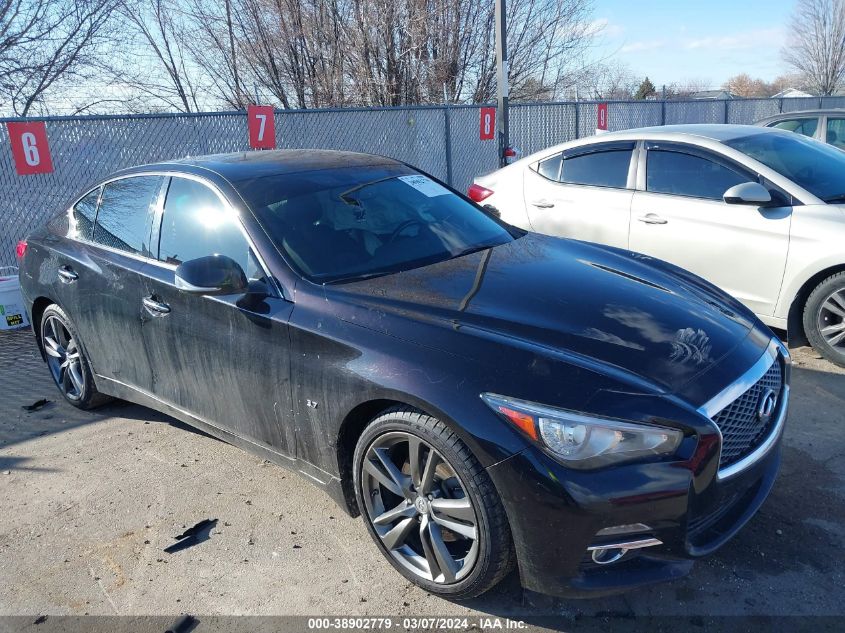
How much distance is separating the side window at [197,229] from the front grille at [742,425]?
81.9 inches

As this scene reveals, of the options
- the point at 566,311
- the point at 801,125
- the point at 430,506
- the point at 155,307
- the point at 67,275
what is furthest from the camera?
the point at 801,125

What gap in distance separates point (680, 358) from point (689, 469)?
46 centimetres

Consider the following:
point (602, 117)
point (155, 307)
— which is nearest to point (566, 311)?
point (155, 307)

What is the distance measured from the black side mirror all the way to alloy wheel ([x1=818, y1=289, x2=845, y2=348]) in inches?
155

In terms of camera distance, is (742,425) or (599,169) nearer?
(742,425)

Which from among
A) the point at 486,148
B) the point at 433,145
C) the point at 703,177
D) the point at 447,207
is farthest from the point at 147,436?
the point at 486,148

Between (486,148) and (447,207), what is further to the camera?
(486,148)

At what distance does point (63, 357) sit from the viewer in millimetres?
4953

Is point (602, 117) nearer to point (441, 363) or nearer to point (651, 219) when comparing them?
point (651, 219)

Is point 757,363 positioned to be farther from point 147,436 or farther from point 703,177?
point 147,436

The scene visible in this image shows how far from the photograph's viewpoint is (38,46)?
45.6 feet

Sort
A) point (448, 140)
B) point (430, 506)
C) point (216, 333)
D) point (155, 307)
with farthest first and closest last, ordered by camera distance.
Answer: point (448, 140)
point (155, 307)
point (216, 333)
point (430, 506)

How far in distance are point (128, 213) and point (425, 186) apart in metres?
1.76

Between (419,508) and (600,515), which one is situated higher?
(600,515)
